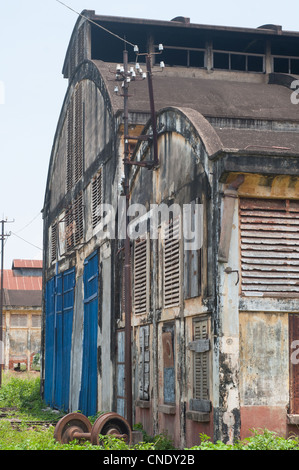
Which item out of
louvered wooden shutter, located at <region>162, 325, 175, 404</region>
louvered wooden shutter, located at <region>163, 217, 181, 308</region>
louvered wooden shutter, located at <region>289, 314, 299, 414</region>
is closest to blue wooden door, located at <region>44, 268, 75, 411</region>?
louvered wooden shutter, located at <region>163, 217, 181, 308</region>

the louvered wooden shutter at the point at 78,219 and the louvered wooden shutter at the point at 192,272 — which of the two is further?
the louvered wooden shutter at the point at 78,219

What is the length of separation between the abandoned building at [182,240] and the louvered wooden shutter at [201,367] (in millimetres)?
51

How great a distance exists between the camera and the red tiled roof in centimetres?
5172

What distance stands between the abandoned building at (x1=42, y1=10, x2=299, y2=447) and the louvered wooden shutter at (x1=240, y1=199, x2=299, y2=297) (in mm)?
20

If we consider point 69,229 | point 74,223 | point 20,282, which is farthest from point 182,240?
point 20,282

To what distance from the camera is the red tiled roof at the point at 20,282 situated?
51.7 meters

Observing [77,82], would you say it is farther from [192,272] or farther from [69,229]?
[192,272]

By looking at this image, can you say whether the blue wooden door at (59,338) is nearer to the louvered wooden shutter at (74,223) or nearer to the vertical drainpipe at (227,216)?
the louvered wooden shutter at (74,223)

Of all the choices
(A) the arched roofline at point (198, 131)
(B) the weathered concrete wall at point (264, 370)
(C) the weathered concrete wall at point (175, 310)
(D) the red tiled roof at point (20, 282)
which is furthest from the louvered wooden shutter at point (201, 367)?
(D) the red tiled roof at point (20, 282)

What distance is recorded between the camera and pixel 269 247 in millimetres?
12375

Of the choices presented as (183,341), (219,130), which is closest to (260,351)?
(183,341)

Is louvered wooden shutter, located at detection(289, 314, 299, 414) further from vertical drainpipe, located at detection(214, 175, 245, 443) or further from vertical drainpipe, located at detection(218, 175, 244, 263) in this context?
vertical drainpipe, located at detection(218, 175, 244, 263)

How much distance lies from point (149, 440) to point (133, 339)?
288 centimetres

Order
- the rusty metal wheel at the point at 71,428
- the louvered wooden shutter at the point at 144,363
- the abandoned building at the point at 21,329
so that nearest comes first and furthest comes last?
the rusty metal wheel at the point at 71,428, the louvered wooden shutter at the point at 144,363, the abandoned building at the point at 21,329
